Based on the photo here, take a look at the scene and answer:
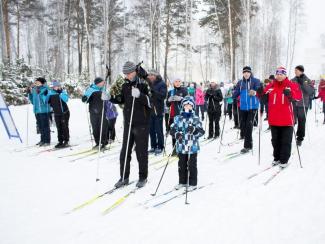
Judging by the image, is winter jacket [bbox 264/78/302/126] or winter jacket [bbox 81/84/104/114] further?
winter jacket [bbox 81/84/104/114]

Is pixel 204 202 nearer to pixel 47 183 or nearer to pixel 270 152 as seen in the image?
pixel 47 183

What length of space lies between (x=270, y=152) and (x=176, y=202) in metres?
3.99

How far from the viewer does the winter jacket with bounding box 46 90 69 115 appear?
9.30m

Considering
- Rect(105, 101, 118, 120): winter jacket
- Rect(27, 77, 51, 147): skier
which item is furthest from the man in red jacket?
Rect(27, 77, 51, 147): skier

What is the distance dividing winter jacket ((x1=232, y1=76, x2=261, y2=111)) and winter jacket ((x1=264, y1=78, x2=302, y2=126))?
1.18 meters

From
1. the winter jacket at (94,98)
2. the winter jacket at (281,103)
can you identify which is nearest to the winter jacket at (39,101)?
the winter jacket at (94,98)

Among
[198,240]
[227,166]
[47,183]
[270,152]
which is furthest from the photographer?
[270,152]

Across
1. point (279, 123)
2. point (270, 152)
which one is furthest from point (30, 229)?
point (270, 152)

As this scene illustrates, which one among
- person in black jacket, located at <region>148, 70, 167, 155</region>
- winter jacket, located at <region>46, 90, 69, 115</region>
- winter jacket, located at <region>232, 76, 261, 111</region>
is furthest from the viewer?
winter jacket, located at <region>46, 90, 69, 115</region>

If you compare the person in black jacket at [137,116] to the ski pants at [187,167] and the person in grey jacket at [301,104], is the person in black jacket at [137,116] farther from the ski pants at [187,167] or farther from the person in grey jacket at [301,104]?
the person in grey jacket at [301,104]

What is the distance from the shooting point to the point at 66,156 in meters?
8.30

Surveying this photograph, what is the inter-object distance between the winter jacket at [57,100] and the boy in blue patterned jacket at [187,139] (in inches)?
197

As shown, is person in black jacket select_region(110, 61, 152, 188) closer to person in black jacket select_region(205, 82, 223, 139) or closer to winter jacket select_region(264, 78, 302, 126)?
winter jacket select_region(264, 78, 302, 126)

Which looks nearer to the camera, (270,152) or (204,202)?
(204,202)
